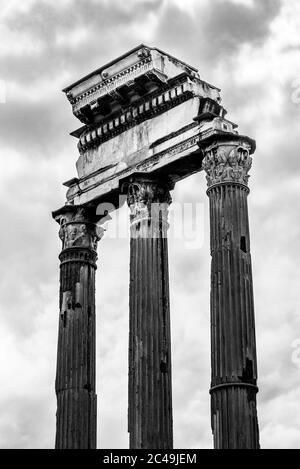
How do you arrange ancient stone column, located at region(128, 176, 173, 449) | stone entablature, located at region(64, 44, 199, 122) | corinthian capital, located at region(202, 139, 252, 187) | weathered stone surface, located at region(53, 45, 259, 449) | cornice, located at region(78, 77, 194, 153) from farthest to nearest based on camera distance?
stone entablature, located at region(64, 44, 199, 122) < cornice, located at region(78, 77, 194, 153) < corinthian capital, located at region(202, 139, 252, 187) < ancient stone column, located at region(128, 176, 173, 449) < weathered stone surface, located at region(53, 45, 259, 449)

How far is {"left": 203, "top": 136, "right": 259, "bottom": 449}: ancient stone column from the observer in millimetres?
24500

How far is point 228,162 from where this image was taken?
27.1 m

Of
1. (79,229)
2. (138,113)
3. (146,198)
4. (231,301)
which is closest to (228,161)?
(146,198)

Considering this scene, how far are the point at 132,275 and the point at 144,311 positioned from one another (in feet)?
3.51

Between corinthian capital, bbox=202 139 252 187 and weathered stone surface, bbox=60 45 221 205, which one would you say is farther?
weathered stone surface, bbox=60 45 221 205

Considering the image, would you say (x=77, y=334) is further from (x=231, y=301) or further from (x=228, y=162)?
(x=228, y=162)

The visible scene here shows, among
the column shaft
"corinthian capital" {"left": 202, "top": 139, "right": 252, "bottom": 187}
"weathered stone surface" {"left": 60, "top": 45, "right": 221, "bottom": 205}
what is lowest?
the column shaft

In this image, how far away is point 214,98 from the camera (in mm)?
29375

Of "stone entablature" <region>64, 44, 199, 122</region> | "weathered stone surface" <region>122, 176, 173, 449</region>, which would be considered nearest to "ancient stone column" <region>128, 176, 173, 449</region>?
"weathered stone surface" <region>122, 176, 173, 449</region>

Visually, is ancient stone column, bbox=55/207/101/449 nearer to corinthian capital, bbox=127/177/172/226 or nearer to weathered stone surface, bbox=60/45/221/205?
weathered stone surface, bbox=60/45/221/205

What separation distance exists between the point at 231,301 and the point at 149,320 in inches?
103

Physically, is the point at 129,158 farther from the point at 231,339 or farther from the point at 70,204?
the point at 231,339
